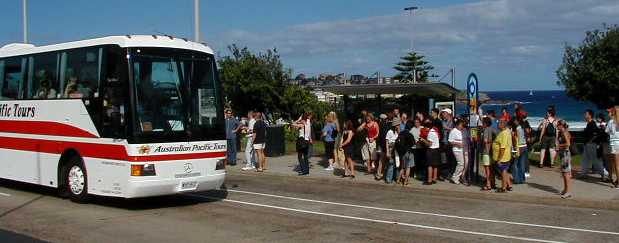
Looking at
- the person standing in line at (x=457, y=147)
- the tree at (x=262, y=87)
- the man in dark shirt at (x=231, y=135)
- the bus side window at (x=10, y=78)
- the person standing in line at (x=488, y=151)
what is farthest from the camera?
the tree at (x=262, y=87)

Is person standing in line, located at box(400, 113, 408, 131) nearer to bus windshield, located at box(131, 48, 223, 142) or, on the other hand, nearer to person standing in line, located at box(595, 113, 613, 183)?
person standing in line, located at box(595, 113, 613, 183)

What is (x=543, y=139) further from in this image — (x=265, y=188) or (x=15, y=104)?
(x=15, y=104)

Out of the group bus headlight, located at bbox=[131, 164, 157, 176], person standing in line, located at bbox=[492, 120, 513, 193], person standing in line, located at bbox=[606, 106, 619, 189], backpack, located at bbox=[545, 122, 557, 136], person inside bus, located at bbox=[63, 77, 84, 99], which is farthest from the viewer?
backpack, located at bbox=[545, 122, 557, 136]

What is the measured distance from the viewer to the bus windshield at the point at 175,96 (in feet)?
39.5

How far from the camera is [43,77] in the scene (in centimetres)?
1427

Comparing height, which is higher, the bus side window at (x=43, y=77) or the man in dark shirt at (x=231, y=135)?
the bus side window at (x=43, y=77)

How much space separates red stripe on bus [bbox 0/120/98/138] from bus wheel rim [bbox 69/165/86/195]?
654mm

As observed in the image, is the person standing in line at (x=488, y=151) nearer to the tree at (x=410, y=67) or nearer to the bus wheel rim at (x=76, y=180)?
the bus wheel rim at (x=76, y=180)

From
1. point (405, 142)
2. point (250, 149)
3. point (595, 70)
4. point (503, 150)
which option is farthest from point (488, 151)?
point (595, 70)

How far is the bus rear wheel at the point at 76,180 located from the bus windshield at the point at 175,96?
74.6 inches

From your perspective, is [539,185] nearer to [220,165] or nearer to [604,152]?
[604,152]

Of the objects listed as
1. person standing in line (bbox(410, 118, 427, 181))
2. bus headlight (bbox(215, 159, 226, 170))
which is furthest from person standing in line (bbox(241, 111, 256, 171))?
bus headlight (bbox(215, 159, 226, 170))

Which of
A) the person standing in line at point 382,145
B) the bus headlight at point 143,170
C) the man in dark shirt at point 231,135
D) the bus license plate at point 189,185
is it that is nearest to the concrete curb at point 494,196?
the person standing in line at point 382,145

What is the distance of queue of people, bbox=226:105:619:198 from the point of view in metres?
14.8
